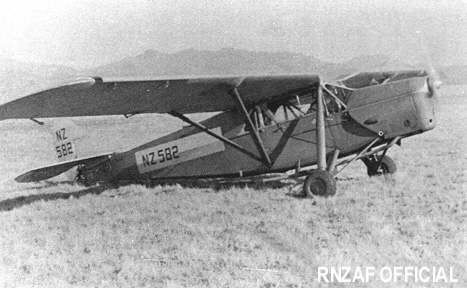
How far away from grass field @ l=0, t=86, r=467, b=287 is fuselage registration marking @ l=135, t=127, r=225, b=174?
1.96ft

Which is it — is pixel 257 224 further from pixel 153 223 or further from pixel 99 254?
pixel 99 254

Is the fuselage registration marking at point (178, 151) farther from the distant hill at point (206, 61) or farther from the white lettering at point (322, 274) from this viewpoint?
the distant hill at point (206, 61)

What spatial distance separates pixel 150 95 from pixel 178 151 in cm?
239

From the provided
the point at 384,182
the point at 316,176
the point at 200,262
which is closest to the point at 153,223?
the point at 200,262

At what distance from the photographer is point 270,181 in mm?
9078

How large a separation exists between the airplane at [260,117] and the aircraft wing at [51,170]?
3cm

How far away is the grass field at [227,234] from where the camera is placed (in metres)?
4.30

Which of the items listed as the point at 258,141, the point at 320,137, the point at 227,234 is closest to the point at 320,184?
the point at 320,137

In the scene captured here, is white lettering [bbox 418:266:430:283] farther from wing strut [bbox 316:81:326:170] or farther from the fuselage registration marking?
the fuselage registration marking

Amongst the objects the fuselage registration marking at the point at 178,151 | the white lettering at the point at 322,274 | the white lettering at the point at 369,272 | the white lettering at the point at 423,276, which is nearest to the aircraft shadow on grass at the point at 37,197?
the fuselage registration marking at the point at 178,151

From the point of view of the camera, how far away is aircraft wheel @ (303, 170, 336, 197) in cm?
690

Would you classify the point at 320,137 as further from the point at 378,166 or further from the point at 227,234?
the point at 378,166

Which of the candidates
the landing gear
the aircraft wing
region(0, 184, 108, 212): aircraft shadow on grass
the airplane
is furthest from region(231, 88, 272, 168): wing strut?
the aircraft wing

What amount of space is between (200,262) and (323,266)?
1.27 metres
